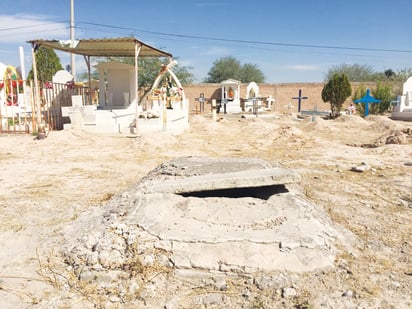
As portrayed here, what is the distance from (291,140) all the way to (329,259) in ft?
26.3

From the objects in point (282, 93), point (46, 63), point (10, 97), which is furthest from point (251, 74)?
point (10, 97)

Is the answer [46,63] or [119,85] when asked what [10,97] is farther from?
[46,63]

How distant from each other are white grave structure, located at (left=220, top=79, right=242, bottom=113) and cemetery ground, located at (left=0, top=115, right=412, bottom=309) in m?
16.8

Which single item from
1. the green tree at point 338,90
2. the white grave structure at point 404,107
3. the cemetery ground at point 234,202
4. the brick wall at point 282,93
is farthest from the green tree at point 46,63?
the white grave structure at point 404,107

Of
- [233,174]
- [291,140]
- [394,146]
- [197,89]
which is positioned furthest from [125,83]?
[197,89]

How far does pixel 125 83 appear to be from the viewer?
14984 millimetres

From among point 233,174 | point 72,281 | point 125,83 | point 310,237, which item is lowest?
point 72,281

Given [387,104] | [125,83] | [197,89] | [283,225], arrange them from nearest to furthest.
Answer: [283,225] < [125,83] < [387,104] < [197,89]

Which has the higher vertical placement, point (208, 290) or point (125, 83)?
point (125, 83)

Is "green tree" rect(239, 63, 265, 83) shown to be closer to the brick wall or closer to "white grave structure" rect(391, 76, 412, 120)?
the brick wall

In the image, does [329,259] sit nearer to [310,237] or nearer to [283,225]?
[310,237]

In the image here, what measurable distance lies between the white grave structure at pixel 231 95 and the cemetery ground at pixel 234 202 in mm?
16757

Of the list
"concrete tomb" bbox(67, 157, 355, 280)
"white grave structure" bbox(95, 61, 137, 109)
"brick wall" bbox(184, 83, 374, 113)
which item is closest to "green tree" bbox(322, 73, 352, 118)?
"brick wall" bbox(184, 83, 374, 113)

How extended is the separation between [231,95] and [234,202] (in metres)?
24.8
